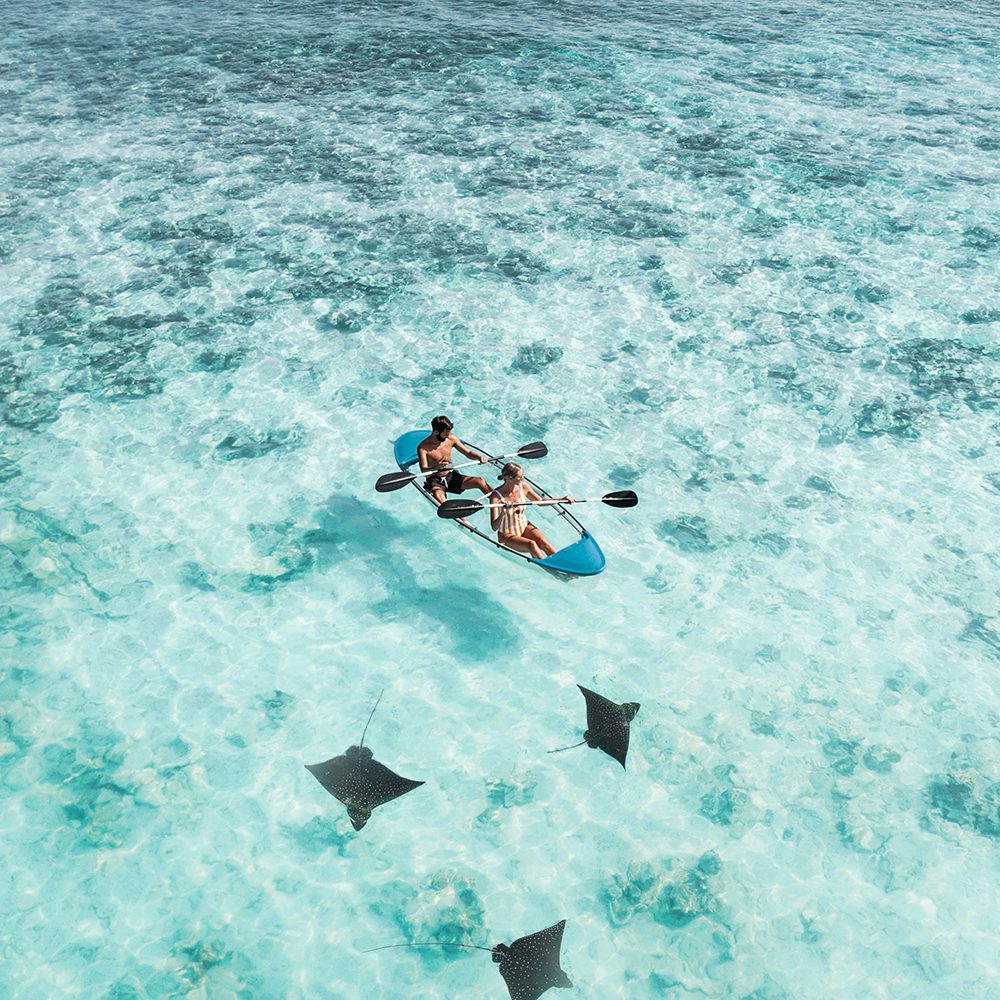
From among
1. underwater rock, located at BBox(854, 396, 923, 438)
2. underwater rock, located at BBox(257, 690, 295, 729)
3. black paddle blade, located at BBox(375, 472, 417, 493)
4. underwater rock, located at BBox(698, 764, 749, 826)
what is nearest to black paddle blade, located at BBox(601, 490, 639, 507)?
black paddle blade, located at BBox(375, 472, 417, 493)

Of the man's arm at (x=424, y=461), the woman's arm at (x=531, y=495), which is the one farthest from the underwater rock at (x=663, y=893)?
the man's arm at (x=424, y=461)

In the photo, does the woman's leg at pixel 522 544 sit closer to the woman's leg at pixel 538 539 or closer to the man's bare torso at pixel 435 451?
the woman's leg at pixel 538 539

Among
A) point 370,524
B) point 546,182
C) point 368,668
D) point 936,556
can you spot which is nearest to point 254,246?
point 546,182

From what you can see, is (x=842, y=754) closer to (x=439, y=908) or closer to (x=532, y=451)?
(x=439, y=908)

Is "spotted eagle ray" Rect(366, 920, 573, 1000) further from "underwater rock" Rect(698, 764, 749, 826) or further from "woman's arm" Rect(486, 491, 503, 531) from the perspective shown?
"woman's arm" Rect(486, 491, 503, 531)

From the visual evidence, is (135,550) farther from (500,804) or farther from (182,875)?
(500,804)
